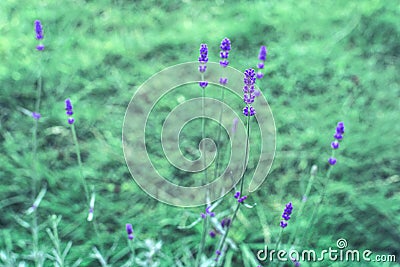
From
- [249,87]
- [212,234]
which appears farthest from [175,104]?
[249,87]

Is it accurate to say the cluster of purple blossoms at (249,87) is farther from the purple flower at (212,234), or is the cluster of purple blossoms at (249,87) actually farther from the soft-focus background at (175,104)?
the purple flower at (212,234)

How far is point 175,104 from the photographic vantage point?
8.20 ft

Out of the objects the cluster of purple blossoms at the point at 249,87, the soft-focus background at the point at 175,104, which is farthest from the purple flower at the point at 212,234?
the cluster of purple blossoms at the point at 249,87

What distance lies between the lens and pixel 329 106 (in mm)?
Result: 2449

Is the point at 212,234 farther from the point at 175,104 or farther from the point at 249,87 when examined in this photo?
the point at 175,104

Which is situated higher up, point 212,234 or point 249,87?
point 249,87

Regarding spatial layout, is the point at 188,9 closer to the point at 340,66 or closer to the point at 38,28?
the point at 340,66

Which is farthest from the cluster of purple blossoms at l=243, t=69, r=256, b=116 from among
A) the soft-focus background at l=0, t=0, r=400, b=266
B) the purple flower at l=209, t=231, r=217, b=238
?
the purple flower at l=209, t=231, r=217, b=238

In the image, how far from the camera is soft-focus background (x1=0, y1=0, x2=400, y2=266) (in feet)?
6.37

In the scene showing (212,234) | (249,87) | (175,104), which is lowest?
(212,234)

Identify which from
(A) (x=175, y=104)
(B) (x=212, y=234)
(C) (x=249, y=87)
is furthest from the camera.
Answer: (A) (x=175, y=104)

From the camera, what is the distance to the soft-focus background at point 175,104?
1.94m

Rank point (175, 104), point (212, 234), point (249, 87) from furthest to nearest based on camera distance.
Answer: point (175, 104) → point (212, 234) → point (249, 87)

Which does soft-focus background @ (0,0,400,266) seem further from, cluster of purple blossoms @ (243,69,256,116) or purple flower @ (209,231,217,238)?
cluster of purple blossoms @ (243,69,256,116)
